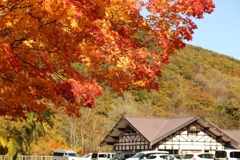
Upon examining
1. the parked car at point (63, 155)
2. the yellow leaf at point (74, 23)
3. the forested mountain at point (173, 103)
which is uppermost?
the forested mountain at point (173, 103)

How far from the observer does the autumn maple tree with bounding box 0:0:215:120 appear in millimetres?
7660

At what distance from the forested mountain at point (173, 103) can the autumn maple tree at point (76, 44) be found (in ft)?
87.9

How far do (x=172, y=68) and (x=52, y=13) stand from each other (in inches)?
3949

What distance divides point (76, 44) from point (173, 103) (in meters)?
72.5

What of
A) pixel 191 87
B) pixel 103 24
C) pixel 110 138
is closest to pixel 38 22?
pixel 103 24

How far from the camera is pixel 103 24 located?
9648mm

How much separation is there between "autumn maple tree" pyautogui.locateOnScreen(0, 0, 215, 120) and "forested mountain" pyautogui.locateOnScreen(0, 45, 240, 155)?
1055 inches

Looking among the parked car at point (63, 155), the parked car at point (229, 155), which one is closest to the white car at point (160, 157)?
the parked car at point (229, 155)

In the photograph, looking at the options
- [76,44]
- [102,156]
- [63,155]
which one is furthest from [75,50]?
[63,155]

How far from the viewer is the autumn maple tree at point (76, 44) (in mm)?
7660

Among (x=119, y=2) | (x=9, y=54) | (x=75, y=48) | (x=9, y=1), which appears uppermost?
(x=119, y=2)

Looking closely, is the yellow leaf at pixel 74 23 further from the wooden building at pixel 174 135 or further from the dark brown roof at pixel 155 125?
the wooden building at pixel 174 135

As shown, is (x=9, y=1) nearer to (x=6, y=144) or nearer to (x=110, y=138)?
(x=6, y=144)

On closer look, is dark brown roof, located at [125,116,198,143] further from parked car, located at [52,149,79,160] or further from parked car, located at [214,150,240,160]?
parked car, located at [214,150,240,160]
